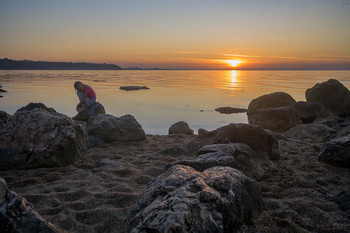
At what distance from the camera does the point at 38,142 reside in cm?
513

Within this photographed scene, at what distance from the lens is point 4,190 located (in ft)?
7.95

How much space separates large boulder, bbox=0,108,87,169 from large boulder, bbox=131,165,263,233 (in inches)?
116

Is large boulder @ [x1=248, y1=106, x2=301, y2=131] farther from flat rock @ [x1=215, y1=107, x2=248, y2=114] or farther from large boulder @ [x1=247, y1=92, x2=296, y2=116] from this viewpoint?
flat rock @ [x1=215, y1=107, x2=248, y2=114]

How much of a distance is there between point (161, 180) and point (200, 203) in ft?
3.18

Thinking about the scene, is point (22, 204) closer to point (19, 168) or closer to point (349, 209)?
point (19, 168)

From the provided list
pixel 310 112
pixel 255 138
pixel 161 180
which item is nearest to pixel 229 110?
pixel 310 112

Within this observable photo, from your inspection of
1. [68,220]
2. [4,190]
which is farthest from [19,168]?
[4,190]

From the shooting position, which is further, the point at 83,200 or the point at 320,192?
the point at 320,192

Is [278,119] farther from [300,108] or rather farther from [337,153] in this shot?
[337,153]

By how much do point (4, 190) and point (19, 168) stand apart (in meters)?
2.83

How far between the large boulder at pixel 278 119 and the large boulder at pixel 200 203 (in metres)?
7.31

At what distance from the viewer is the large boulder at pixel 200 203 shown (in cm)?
212

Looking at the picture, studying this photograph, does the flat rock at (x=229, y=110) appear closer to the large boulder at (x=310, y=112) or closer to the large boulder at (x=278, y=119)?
the large boulder at (x=310, y=112)

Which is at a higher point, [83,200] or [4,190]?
[4,190]
